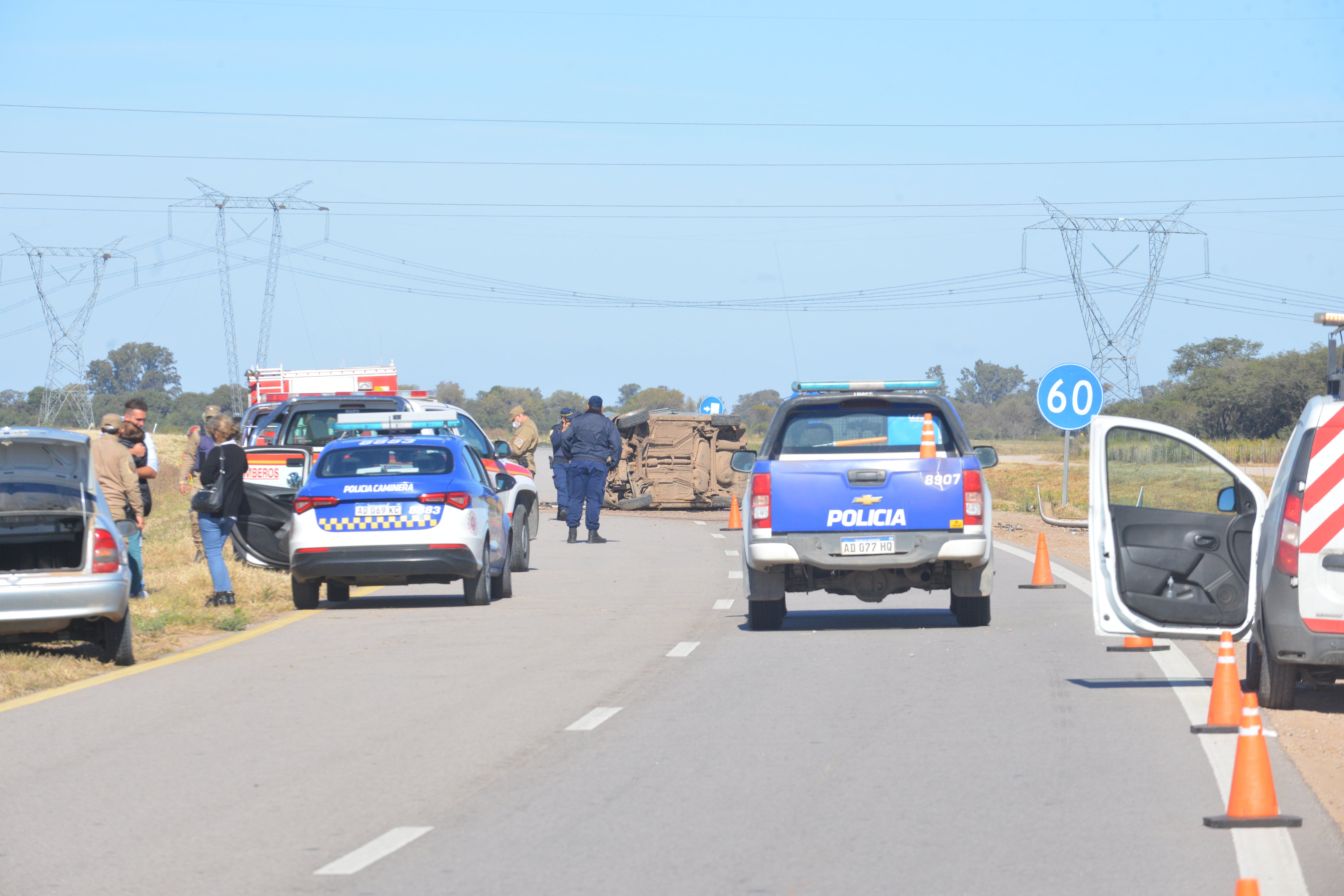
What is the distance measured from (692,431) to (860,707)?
25.6 m

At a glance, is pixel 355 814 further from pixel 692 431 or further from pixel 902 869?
pixel 692 431

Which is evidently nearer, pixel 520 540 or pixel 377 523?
pixel 377 523

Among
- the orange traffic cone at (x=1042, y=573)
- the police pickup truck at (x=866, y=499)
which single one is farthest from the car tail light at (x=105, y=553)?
the orange traffic cone at (x=1042, y=573)

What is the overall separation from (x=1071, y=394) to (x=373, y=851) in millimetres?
17735

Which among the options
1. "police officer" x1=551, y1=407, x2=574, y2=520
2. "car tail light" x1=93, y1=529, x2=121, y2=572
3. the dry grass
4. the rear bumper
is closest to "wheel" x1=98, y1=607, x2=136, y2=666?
the dry grass

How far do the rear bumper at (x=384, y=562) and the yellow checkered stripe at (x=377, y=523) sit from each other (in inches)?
6.8

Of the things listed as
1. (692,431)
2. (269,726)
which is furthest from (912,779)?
(692,431)

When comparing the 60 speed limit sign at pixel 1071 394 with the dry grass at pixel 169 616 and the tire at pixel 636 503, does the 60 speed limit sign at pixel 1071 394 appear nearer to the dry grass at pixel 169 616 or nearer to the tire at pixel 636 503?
the dry grass at pixel 169 616

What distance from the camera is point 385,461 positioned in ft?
53.0

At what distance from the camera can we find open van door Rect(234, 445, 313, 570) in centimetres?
1816

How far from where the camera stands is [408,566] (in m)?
15.4

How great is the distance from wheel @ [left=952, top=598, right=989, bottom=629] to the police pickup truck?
0.14 metres

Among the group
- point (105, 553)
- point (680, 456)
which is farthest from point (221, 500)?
point (680, 456)

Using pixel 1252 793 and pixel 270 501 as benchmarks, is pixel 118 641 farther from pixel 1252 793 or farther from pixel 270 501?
pixel 1252 793
